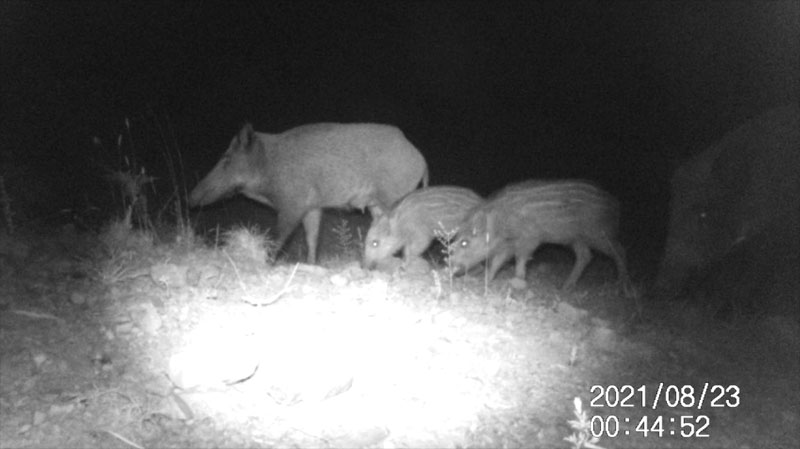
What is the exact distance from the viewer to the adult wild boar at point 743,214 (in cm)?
807

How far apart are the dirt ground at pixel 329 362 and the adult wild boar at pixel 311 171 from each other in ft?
7.54

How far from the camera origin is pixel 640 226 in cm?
1222

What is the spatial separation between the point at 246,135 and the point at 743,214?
4.90m

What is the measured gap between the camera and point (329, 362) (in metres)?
4.72

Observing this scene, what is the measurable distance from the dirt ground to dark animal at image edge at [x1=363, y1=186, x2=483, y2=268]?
5.66 ft

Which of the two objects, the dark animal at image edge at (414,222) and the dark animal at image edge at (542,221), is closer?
the dark animal at image edge at (542,221)

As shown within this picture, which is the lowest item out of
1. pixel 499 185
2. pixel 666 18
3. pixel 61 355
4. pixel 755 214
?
pixel 61 355

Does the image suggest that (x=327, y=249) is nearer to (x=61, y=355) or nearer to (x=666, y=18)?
(x=61, y=355)

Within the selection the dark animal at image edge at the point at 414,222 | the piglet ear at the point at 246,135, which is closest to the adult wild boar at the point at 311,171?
the piglet ear at the point at 246,135

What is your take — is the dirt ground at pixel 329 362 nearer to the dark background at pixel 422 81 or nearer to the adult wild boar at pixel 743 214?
the adult wild boar at pixel 743 214

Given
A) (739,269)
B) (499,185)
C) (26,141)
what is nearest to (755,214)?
(739,269)

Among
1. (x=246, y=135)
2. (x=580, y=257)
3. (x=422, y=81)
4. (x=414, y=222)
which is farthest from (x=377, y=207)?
(x=422, y=81)

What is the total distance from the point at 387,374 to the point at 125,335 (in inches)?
58.6

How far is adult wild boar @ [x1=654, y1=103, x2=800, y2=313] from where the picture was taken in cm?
807
